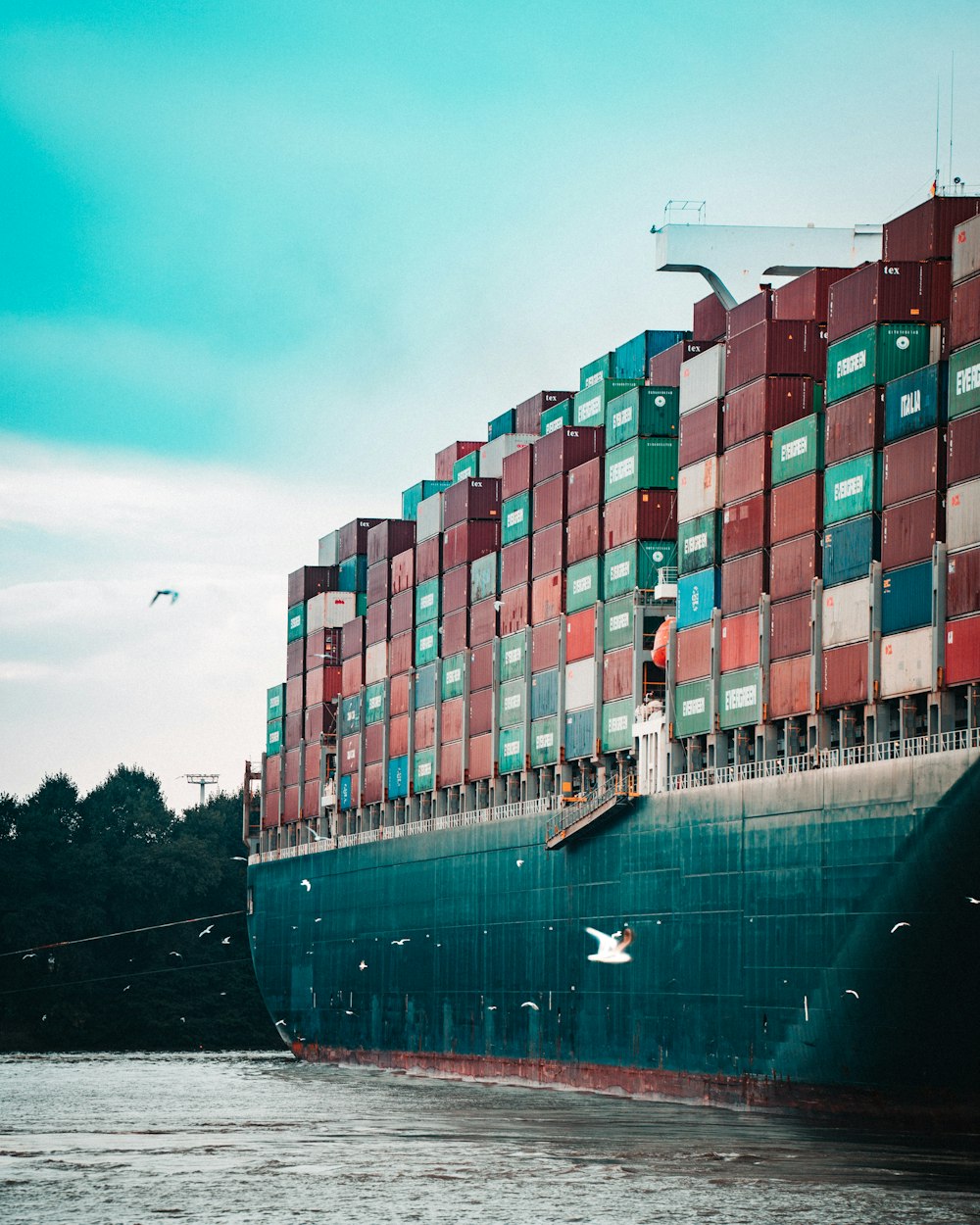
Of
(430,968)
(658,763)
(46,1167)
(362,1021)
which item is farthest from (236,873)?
(46,1167)

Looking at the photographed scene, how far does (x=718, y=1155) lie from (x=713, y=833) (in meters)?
12.9

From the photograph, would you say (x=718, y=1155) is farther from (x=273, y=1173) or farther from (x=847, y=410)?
(x=847, y=410)

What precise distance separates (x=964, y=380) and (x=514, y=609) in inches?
1147

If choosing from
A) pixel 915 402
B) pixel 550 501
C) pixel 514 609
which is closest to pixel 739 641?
pixel 915 402

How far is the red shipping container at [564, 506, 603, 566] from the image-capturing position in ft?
225

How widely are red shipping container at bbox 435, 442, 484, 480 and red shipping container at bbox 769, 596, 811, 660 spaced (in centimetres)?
3545

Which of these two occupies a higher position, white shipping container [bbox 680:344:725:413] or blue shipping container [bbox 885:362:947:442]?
white shipping container [bbox 680:344:725:413]

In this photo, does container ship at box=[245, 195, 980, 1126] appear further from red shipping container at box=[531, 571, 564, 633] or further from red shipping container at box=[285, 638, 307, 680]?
red shipping container at box=[285, 638, 307, 680]

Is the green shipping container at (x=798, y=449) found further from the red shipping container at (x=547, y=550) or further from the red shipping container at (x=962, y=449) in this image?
the red shipping container at (x=547, y=550)

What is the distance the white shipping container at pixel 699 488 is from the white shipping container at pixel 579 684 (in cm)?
768

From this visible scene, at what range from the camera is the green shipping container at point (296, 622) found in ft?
336

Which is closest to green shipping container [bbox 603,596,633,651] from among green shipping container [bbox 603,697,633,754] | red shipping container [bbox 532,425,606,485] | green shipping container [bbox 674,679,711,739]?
green shipping container [bbox 603,697,633,754]

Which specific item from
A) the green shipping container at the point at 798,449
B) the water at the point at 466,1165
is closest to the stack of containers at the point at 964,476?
the green shipping container at the point at 798,449

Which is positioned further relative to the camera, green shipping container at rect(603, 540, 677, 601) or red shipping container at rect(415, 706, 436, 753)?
red shipping container at rect(415, 706, 436, 753)
